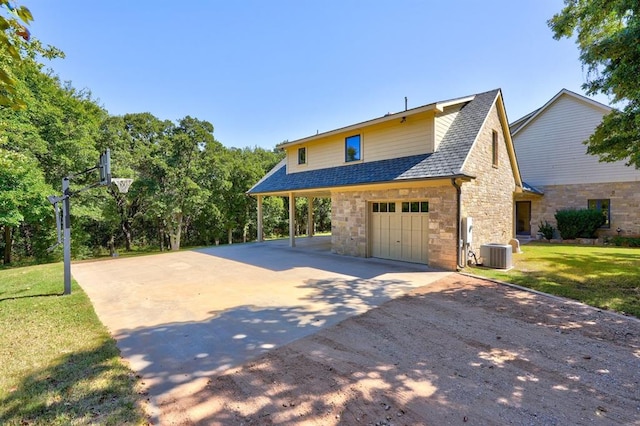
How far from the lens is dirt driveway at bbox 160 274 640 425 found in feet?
9.51

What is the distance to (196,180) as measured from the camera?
22.4 metres

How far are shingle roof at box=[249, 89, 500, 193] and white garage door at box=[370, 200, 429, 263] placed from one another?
127 centimetres

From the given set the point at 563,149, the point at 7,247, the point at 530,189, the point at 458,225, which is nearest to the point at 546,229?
the point at 530,189

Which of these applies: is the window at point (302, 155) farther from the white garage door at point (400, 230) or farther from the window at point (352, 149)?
the white garage door at point (400, 230)

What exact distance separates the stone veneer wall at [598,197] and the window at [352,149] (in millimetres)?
13393

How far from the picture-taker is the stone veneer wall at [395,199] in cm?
939

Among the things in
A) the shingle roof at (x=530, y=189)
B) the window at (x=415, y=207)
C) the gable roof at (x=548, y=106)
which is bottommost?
the window at (x=415, y=207)

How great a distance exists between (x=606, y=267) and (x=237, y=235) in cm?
2645

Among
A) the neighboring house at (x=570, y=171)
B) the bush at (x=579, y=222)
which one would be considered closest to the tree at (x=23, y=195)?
the neighboring house at (x=570, y=171)

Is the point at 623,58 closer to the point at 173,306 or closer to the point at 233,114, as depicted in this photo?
the point at 173,306

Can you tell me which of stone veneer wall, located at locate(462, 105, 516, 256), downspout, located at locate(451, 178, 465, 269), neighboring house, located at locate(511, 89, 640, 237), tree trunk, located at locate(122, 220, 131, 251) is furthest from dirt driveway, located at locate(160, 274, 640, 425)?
tree trunk, located at locate(122, 220, 131, 251)

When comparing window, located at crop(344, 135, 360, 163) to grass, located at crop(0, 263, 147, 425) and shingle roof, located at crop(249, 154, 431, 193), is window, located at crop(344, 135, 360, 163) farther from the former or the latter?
grass, located at crop(0, 263, 147, 425)

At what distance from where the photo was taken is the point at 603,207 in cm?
1645

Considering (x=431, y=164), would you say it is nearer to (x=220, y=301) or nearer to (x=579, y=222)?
(x=220, y=301)
